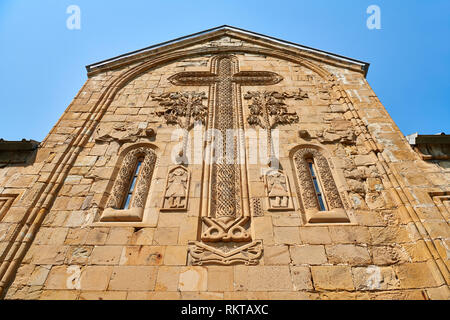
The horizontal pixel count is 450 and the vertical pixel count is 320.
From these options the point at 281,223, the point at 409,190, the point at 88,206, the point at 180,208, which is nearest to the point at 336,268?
the point at 281,223

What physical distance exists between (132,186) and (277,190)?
2.69 m

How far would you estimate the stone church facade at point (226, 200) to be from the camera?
3434 millimetres

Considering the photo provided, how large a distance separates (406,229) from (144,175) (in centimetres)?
448

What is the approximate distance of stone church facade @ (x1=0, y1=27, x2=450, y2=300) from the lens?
3.43 meters

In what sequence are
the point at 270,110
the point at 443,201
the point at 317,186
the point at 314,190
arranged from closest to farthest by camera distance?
the point at 443,201 < the point at 314,190 < the point at 317,186 < the point at 270,110

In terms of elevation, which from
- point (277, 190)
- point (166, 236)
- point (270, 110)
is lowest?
point (166, 236)

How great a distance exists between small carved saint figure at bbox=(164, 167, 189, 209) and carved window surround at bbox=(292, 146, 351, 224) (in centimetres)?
203

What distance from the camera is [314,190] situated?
470 cm

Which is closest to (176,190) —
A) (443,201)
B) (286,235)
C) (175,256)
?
(175,256)

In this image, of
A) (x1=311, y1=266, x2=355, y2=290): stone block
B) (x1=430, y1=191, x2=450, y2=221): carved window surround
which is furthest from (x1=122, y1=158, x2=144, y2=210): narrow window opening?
(x1=430, y1=191, x2=450, y2=221): carved window surround

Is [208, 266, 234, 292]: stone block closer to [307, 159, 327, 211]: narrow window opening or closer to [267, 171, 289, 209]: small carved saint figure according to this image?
[267, 171, 289, 209]: small carved saint figure

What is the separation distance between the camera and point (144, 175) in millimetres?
4973

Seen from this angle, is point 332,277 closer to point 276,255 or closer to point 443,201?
point 276,255
